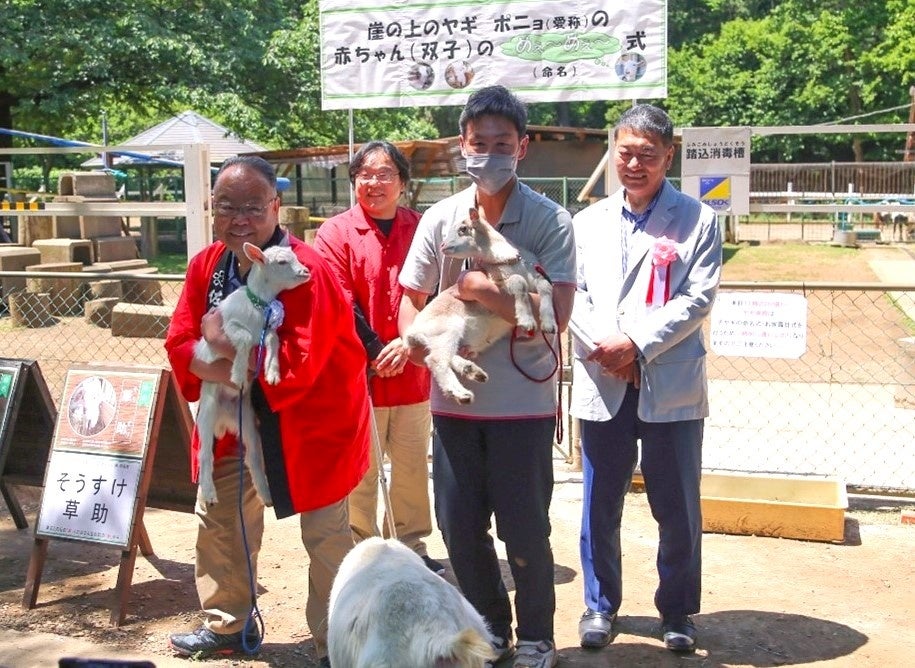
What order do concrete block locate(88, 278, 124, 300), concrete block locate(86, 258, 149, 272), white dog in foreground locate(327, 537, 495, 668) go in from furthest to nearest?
concrete block locate(86, 258, 149, 272) → concrete block locate(88, 278, 124, 300) → white dog in foreground locate(327, 537, 495, 668)

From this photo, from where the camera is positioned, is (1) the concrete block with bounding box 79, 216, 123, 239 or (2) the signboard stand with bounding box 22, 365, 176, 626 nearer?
(2) the signboard stand with bounding box 22, 365, 176, 626

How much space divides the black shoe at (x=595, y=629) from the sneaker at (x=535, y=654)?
0.29 meters

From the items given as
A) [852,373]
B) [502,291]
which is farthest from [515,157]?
[852,373]

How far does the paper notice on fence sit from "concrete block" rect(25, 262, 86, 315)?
1011 centimetres

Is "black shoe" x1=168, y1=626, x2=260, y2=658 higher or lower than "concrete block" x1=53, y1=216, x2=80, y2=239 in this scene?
lower

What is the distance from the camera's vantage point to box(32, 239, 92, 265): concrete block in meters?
15.5

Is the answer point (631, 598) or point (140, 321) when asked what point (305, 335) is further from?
point (140, 321)

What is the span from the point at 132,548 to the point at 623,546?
7.88 feet

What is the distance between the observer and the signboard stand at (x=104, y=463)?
447 cm

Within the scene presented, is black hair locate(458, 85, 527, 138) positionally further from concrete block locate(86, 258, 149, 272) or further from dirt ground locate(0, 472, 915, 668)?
concrete block locate(86, 258, 149, 272)

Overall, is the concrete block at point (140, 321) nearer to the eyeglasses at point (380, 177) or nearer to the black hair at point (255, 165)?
the eyeglasses at point (380, 177)

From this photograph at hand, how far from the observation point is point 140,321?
11.8 metres

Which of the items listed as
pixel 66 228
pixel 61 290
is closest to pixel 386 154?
pixel 61 290

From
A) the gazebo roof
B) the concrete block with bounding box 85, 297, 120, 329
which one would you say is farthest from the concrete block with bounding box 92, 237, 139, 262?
the gazebo roof
